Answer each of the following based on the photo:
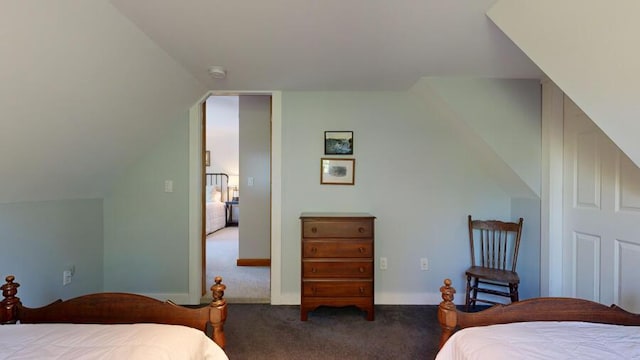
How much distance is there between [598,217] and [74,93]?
339 cm

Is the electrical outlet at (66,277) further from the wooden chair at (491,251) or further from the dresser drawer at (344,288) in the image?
the wooden chair at (491,251)

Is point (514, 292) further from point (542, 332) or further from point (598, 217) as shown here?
point (542, 332)

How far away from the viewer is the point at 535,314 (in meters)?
1.33

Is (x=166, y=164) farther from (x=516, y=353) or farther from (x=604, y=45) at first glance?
(x=604, y=45)

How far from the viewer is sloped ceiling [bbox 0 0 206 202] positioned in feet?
4.54

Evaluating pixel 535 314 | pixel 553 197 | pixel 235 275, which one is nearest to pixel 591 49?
pixel 535 314

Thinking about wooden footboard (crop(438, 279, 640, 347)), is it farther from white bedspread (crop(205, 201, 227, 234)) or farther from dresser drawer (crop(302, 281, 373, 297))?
white bedspread (crop(205, 201, 227, 234))

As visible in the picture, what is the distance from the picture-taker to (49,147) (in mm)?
1887

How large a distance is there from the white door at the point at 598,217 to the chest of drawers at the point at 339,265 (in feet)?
4.91

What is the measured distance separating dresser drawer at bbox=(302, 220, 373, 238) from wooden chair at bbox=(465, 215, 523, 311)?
978 millimetres

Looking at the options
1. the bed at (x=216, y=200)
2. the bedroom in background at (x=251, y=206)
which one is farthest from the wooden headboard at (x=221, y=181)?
the bedroom in background at (x=251, y=206)

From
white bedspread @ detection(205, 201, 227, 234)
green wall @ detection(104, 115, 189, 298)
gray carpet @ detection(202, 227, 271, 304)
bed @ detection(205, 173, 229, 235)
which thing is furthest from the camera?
bed @ detection(205, 173, 229, 235)

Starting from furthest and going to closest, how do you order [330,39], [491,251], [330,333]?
[491,251] < [330,333] < [330,39]

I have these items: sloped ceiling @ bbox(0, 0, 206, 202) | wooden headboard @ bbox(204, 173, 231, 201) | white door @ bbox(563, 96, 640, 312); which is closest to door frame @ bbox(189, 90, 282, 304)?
sloped ceiling @ bbox(0, 0, 206, 202)
